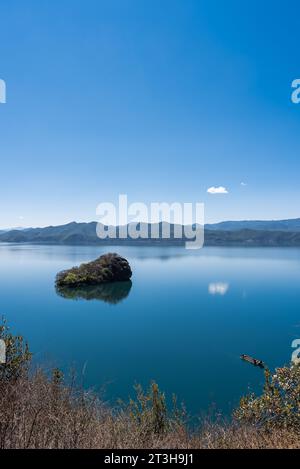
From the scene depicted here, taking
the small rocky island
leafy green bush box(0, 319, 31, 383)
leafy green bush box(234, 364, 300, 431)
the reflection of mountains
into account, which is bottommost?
the reflection of mountains

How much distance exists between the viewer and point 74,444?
297 inches

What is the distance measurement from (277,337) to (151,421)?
2607 centimetres

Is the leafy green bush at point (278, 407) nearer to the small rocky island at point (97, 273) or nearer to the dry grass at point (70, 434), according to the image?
the dry grass at point (70, 434)

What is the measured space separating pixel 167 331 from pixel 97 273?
34880mm

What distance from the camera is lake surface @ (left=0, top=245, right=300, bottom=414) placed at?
76.1 ft

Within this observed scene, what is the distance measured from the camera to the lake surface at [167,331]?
23203 mm

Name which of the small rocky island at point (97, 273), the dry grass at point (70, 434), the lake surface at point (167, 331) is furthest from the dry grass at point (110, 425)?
the small rocky island at point (97, 273)

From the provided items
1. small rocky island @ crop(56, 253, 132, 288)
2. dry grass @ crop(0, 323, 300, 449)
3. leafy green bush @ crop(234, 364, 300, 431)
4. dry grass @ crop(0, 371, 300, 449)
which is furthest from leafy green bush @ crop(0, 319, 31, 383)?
small rocky island @ crop(56, 253, 132, 288)

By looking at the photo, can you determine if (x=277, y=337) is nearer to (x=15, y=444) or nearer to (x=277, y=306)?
(x=277, y=306)

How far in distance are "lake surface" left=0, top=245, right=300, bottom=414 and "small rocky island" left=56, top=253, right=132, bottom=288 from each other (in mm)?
3789

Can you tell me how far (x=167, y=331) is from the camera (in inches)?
1398

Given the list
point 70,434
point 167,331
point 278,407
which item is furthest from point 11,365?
point 167,331

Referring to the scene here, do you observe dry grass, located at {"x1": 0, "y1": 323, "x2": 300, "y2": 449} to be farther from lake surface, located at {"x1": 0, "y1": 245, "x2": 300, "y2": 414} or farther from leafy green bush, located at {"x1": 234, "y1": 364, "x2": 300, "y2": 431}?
lake surface, located at {"x1": 0, "y1": 245, "x2": 300, "y2": 414}
